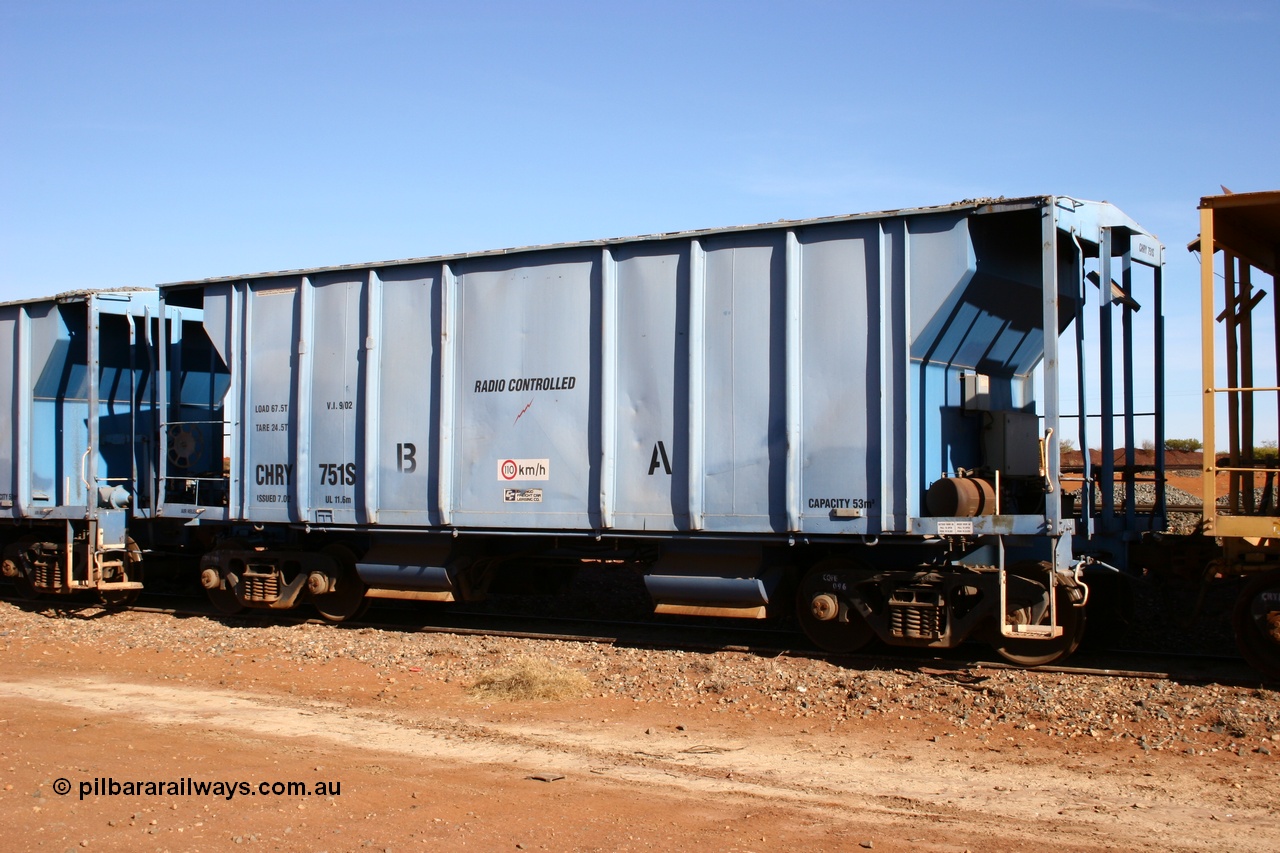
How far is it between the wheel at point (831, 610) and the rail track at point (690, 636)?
15 centimetres

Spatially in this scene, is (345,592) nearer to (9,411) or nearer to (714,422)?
(714,422)

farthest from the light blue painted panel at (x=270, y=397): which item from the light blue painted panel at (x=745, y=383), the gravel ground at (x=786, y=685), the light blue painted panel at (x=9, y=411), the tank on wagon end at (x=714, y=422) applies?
the light blue painted panel at (x=745, y=383)

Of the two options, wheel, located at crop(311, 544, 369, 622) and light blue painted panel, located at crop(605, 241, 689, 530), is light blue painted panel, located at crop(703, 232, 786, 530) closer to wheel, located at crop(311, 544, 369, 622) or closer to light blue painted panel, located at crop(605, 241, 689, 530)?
light blue painted panel, located at crop(605, 241, 689, 530)

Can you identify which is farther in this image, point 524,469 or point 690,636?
point 690,636

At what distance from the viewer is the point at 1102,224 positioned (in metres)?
9.54

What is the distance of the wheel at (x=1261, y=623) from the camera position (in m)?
8.27

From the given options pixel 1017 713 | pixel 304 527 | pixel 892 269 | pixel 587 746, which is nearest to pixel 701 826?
pixel 587 746

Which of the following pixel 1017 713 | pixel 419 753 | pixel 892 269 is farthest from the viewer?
pixel 892 269

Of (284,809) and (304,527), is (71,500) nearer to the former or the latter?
(304,527)

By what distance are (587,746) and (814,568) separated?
3251mm

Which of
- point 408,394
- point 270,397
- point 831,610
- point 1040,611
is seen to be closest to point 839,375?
point 831,610

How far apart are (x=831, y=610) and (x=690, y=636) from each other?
A: 1938 mm

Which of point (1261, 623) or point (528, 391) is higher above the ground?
point (528, 391)

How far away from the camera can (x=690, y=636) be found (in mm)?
11016
